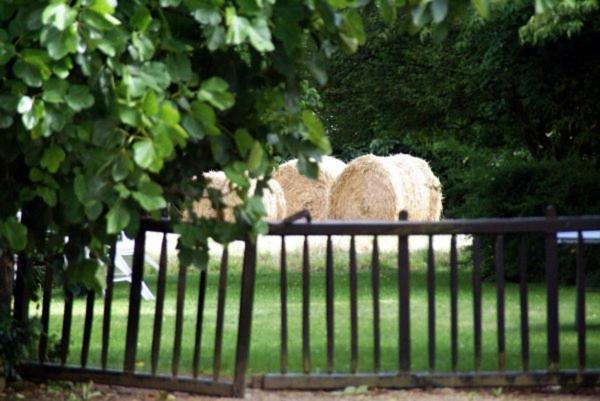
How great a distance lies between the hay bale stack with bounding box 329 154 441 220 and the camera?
26.0 m

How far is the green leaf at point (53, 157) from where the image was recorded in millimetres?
6508

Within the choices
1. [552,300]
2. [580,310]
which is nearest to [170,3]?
[552,300]

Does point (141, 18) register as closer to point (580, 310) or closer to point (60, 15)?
point (60, 15)

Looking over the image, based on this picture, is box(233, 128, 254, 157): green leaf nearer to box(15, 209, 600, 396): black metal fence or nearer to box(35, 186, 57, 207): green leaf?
box(35, 186, 57, 207): green leaf

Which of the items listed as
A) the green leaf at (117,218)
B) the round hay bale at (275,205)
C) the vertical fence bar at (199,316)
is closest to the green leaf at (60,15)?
the green leaf at (117,218)

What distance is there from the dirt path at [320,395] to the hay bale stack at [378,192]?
1700 cm

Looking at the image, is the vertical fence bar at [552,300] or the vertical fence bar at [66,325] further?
the vertical fence bar at [66,325]

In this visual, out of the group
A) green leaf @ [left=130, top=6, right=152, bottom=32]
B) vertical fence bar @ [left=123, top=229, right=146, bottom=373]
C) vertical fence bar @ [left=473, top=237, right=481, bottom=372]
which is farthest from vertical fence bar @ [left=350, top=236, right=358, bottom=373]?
green leaf @ [left=130, top=6, right=152, bottom=32]

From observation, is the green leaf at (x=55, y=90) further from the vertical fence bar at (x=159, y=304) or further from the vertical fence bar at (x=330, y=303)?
the vertical fence bar at (x=330, y=303)

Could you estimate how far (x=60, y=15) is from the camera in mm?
5566

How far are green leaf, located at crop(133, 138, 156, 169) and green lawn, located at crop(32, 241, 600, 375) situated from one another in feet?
12.4

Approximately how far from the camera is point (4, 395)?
335 inches

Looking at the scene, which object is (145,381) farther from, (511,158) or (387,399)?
(511,158)

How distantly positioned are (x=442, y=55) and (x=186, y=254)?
63.6 ft
